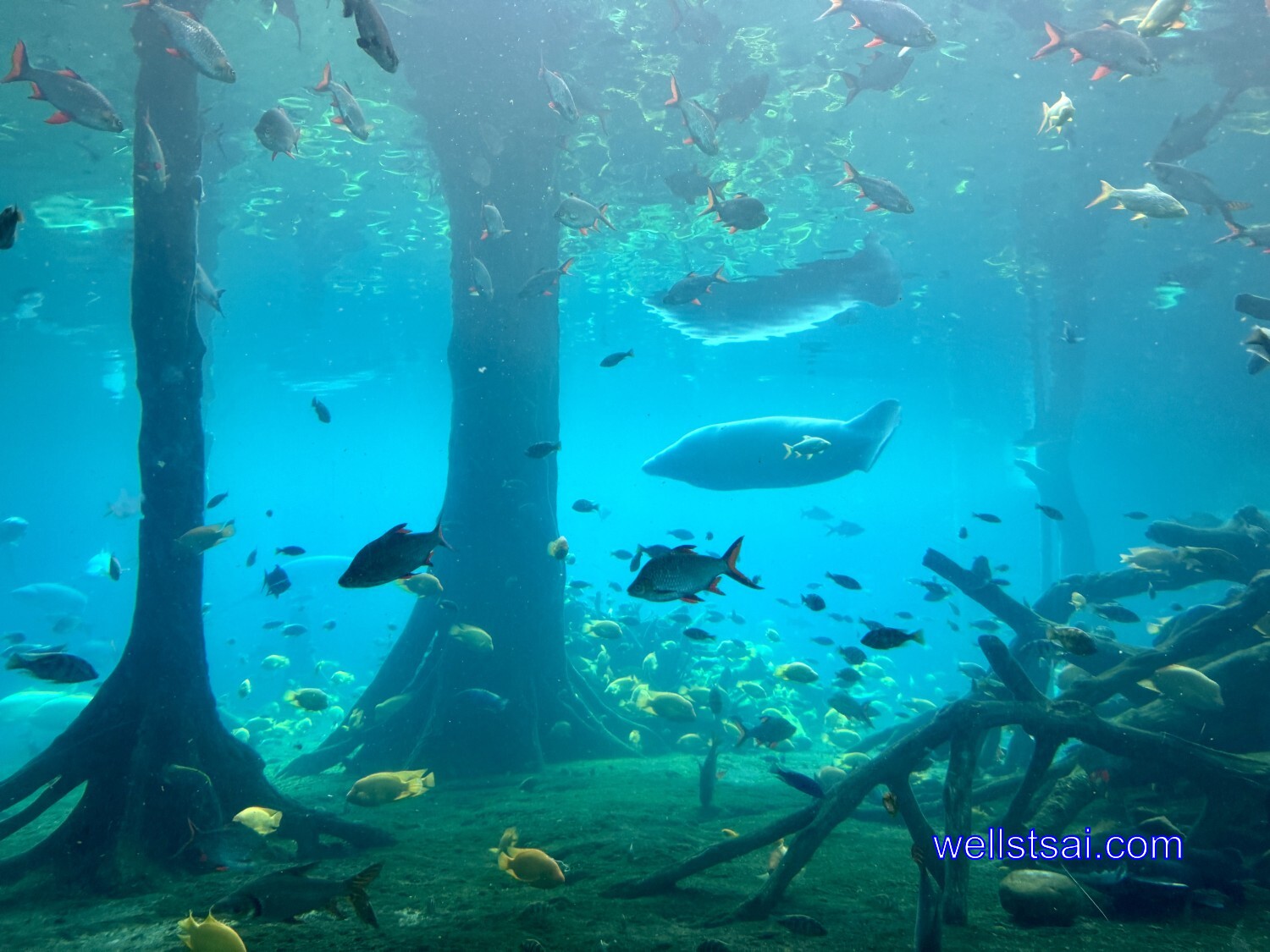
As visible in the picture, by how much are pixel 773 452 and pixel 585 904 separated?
27.2 ft

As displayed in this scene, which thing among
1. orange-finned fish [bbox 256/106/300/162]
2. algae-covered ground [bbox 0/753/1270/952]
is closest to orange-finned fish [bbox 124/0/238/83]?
orange-finned fish [bbox 256/106/300/162]

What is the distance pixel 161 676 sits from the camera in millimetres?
6004

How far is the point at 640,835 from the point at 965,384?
26.1 m

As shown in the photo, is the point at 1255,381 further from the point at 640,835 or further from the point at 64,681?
the point at 64,681

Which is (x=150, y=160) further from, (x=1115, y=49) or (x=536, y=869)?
(x=1115, y=49)

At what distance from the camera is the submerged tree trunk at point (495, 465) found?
9602 millimetres

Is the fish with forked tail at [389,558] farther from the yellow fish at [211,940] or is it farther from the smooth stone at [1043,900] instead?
the smooth stone at [1043,900]

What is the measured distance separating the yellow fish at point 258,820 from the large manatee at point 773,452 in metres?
7.92

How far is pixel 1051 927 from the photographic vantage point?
3.97 m

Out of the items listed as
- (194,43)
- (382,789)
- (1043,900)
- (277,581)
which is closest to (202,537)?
(277,581)

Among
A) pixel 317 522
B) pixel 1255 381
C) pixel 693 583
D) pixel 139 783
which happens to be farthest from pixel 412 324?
pixel 317 522

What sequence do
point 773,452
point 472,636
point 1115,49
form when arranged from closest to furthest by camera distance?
point 1115,49 → point 472,636 → point 773,452

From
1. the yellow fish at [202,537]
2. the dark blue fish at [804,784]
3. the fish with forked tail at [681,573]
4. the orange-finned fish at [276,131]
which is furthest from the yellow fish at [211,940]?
the orange-finned fish at [276,131]

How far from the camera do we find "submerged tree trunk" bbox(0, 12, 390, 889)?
5379 mm
